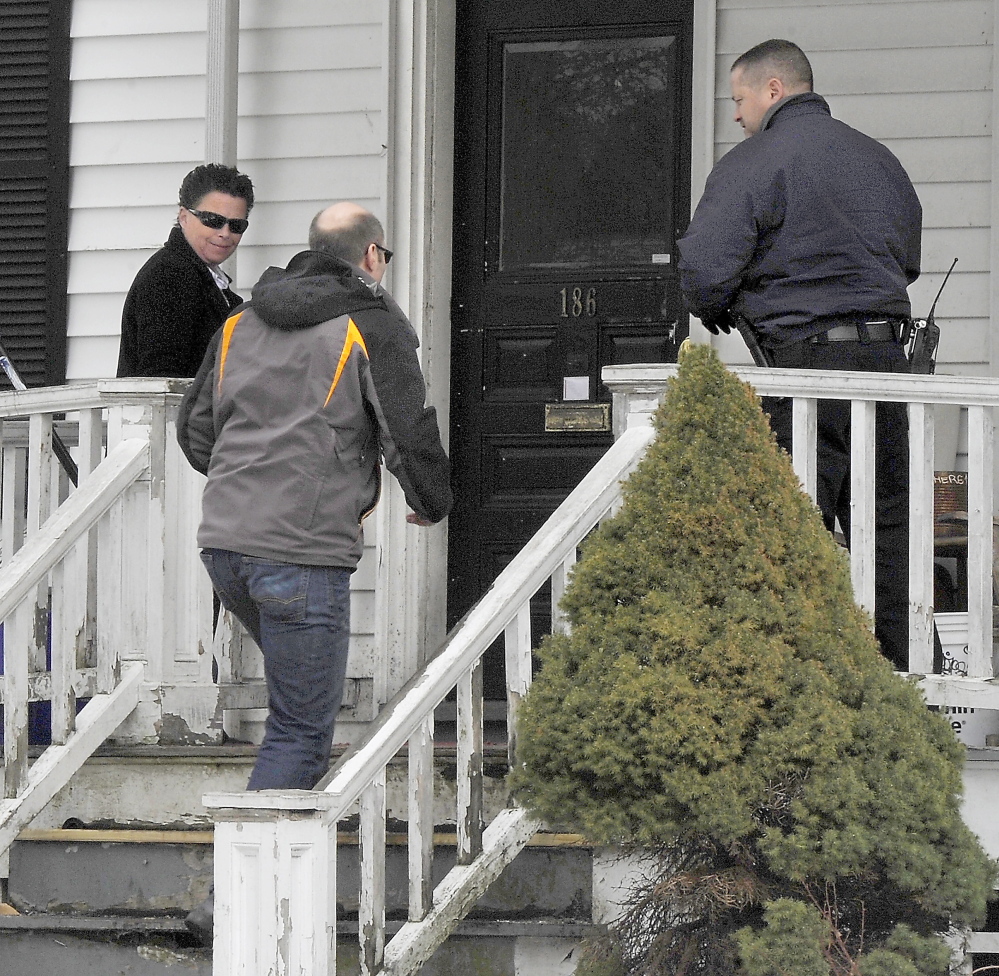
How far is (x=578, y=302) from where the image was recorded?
19.3 feet

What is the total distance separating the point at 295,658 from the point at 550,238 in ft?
9.29

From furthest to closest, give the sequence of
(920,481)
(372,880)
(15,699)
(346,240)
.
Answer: (15,699)
(920,481)
(346,240)
(372,880)

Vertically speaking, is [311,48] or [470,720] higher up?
[311,48]

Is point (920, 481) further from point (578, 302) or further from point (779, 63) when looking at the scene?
point (578, 302)

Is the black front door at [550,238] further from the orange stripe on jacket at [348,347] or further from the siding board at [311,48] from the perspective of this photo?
the orange stripe on jacket at [348,347]

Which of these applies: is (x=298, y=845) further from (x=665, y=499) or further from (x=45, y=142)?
→ (x=45, y=142)

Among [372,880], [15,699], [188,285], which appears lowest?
[372,880]

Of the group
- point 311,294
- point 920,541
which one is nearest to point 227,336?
point 311,294

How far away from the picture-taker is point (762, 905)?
312cm

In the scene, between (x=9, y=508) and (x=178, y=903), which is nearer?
(x=178, y=903)

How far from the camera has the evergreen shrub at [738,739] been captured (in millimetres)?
3074

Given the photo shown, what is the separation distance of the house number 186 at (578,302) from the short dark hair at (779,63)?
1475 mm

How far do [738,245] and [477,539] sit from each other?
79.1 inches

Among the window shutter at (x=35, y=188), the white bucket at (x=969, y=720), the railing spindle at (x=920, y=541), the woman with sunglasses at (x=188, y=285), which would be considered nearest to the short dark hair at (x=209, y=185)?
the woman with sunglasses at (x=188, y=285)
